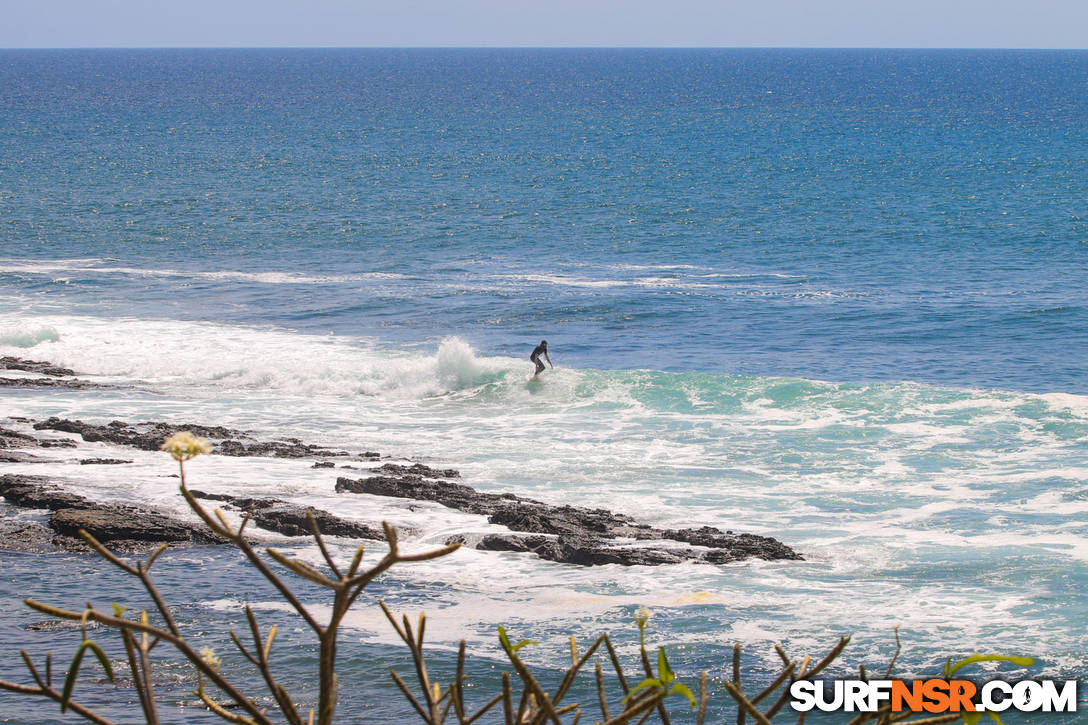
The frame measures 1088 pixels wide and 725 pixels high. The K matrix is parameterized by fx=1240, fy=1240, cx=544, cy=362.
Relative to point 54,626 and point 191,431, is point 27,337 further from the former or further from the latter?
point 54,626

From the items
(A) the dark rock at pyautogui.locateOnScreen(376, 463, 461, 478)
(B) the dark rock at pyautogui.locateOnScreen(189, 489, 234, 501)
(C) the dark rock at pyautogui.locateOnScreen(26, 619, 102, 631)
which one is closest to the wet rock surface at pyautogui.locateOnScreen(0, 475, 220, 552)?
(B) the dark rock at pyautogui.locateOnScreen(189, 489, 234, 501)

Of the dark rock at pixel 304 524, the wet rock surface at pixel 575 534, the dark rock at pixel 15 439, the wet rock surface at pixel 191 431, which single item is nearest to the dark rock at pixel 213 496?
the dark rock at pixel 304 524

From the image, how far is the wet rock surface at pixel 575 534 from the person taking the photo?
50.5ft

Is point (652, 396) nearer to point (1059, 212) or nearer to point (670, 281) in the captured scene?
point (670, 281)

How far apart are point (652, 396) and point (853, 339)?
8.82 m

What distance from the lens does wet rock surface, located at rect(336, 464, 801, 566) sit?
15391mm

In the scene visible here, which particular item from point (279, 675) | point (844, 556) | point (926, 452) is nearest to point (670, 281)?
point (926, 452)

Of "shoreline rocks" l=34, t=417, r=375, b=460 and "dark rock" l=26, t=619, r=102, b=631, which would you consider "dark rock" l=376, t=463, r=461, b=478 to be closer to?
"shoreline rocks" l=34, t=417, r=375, b=460

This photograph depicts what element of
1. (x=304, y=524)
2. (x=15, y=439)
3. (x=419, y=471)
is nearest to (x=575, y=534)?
(x=304, y=524)

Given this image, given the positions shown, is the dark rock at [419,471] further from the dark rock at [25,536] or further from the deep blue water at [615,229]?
the deep blue water at [615,229]

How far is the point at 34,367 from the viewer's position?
28.5 m

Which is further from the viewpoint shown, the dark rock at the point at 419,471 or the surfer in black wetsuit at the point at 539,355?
the surfer in black wetsuit at the point at 539,355

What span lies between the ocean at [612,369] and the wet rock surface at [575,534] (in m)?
0.36

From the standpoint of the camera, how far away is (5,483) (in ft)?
57.3
